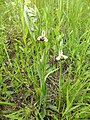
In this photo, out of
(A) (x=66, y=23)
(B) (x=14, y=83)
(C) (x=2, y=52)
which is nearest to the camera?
(B) (x=14, y=83)

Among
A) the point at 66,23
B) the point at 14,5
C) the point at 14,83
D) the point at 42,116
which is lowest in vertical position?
the point at 42,116

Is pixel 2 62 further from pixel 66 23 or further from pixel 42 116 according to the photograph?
pixel 66 23

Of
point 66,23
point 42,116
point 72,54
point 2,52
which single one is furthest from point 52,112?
point 66,23

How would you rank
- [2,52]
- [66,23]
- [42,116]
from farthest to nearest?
[66,23] → [2,52] → [42,116]

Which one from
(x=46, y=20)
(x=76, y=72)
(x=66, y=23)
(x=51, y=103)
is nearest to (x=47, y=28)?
(x=46, y=20)

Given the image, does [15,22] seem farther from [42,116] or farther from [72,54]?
[42,116]

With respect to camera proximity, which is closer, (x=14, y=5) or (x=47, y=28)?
(x=47, y=28)

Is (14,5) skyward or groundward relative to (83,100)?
skyward
